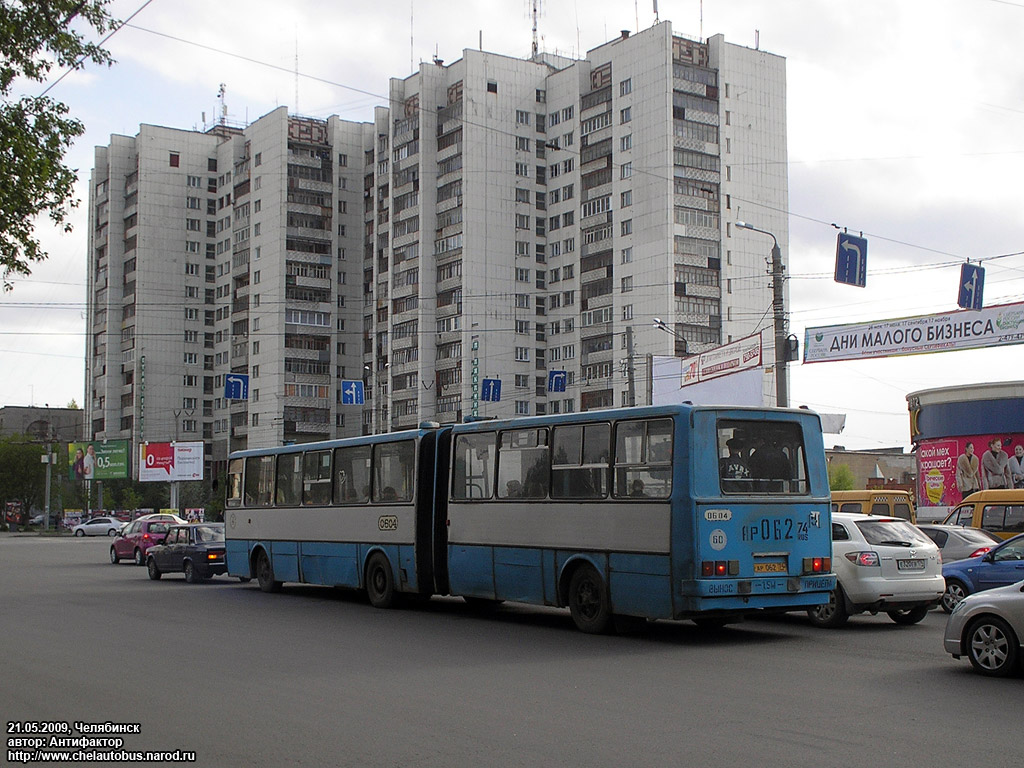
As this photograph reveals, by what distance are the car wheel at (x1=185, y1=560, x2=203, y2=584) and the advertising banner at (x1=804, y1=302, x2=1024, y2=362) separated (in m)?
17.4

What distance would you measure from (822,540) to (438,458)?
685cm

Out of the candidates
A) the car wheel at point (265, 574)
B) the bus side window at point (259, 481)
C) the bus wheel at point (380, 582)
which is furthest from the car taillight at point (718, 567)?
the car wheel at point (265, 574)

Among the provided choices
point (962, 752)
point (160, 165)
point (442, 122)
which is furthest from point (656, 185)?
point (962, 752)

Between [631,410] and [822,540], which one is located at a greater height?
[631,410]

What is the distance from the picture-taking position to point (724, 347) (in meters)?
38.6

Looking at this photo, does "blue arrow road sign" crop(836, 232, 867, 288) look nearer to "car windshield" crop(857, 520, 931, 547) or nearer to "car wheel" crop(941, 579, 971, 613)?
"car wheel" crop(941, 579, 971, 613)

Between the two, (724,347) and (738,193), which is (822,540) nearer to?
(724,347)

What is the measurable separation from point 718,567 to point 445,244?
78547mm

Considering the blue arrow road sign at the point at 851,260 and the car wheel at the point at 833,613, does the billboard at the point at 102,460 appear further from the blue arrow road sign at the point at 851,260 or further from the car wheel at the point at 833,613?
the car wheel at the point at 833,613

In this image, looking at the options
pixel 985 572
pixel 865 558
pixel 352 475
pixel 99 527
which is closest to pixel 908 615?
pixel 985 572

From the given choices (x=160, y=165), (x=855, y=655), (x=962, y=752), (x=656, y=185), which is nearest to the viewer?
(x=962, y=752)

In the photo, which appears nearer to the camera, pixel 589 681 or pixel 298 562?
pixel 589 681

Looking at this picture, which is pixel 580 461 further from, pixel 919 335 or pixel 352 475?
pixel 919 335

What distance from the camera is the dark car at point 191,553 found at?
2897cm
